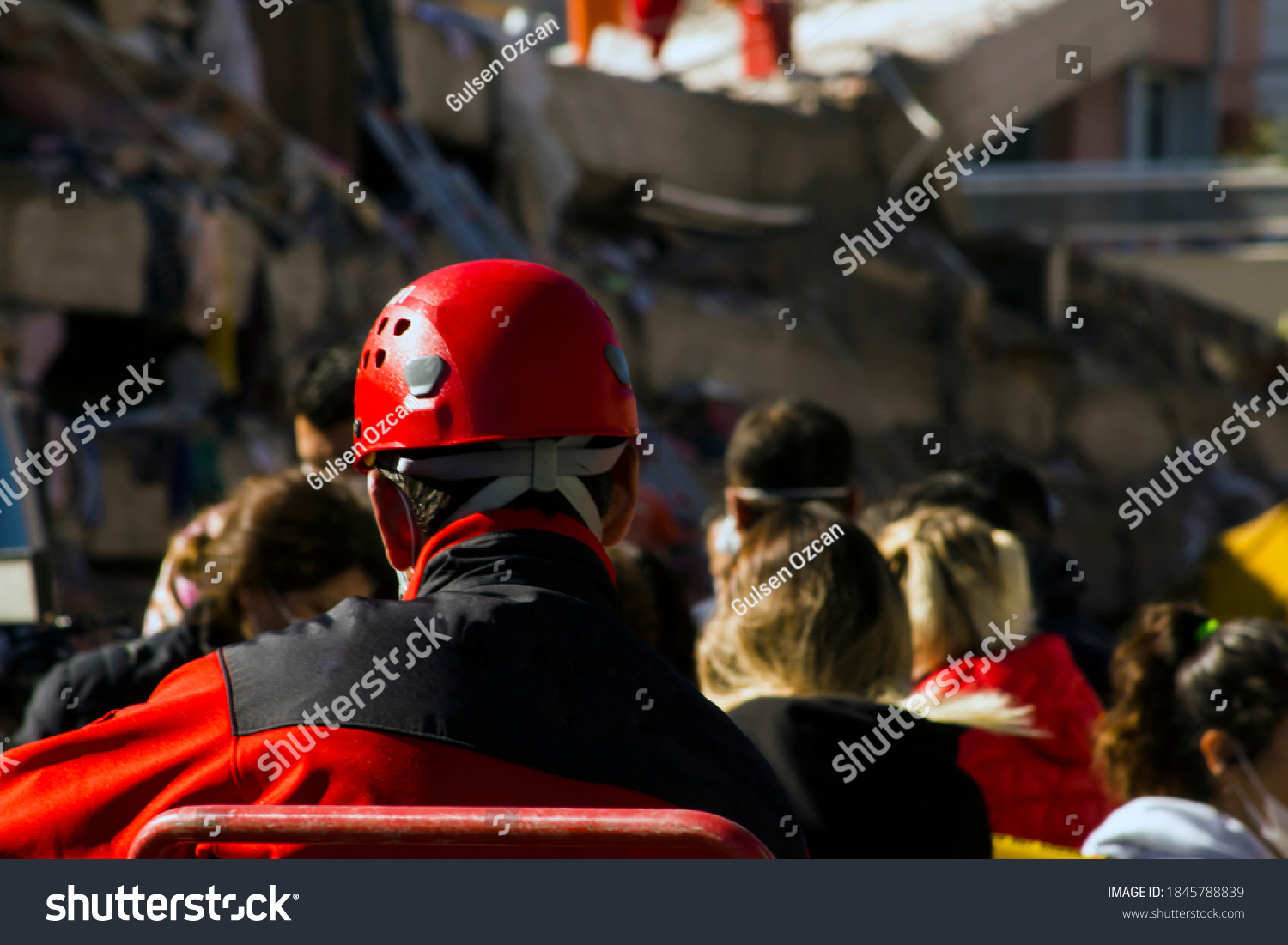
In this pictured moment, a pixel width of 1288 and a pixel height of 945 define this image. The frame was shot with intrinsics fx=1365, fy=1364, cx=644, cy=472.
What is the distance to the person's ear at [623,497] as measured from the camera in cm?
173

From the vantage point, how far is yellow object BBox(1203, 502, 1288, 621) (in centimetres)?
652

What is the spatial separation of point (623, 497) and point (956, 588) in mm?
1369

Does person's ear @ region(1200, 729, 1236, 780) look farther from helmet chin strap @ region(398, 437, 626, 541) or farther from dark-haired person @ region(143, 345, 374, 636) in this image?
dark-haired person @ region(143, 345, 374, 636)

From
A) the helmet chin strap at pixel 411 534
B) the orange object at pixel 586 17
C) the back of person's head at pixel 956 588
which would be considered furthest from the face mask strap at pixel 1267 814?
the orange object at pixel 586 17

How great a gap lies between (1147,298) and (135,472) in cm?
1068

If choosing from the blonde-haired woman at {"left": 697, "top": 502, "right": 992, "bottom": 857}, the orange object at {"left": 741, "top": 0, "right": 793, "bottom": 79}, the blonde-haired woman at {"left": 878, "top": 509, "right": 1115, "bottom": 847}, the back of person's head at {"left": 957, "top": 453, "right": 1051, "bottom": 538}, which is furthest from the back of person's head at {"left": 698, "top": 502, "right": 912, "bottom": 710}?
the orange object at {"left": 741, "top": 0, "right": 793, "bottom": 79}

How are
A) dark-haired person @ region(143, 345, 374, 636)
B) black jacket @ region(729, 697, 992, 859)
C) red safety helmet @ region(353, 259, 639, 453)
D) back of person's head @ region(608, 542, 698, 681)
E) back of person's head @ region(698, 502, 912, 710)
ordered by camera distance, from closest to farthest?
red safety helmet @ region(353, 259, 639, 453)
black jacket @ region(729, 697, 992, 859)
back of person's head @ region(698, 502, 912, 710)
back of person's head @ region(608, 542, 698, 681)
dark-haired person @ region(143, 345, 374, 636)

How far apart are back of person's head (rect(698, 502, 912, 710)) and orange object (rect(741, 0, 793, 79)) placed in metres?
11.6

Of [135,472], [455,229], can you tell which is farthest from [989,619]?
[455,229]

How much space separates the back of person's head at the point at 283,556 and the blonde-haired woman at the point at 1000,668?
3.73 feet

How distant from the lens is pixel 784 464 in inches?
139

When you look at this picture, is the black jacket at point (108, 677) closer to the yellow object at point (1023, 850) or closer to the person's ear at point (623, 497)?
the person's ear at point (623, 497)
